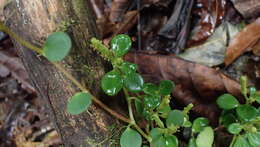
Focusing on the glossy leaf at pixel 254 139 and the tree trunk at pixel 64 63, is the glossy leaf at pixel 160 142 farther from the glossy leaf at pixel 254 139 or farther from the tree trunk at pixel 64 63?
the glossy leaf at pixel 254 139

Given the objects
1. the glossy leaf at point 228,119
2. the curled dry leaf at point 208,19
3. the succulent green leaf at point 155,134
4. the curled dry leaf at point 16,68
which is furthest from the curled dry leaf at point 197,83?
the curled dry leaf at point 16,68

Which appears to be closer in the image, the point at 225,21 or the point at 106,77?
the point at 106,77

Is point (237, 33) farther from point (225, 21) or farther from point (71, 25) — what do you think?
point (71, 25)

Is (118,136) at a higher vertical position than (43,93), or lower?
lower

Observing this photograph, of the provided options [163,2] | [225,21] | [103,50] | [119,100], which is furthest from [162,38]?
[103,50]

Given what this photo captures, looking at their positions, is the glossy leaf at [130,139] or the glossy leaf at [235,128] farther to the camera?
the glossy leaf at [235,128]

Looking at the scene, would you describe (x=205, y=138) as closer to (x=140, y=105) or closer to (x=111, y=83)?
(x=140, y=105)

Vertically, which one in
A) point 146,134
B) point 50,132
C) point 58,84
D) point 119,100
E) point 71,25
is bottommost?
point 50,132

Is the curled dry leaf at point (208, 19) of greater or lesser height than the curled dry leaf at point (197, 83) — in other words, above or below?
above
